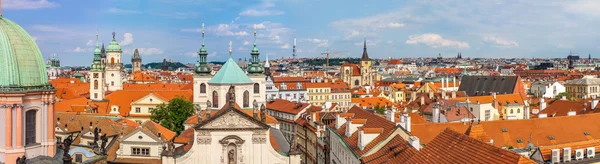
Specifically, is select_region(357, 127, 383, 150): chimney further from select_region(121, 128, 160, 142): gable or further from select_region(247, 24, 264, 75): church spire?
select_region(247, 24, 264, 75): church spire

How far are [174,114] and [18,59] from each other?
48799mm

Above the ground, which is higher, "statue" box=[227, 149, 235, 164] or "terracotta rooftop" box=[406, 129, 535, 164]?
"terracotta rooftop" box=[406, 129, 535, 164]

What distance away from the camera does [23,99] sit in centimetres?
2850

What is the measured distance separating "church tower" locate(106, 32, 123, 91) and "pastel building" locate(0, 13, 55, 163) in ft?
313

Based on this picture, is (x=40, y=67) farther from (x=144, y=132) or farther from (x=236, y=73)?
(x=236, y=73)

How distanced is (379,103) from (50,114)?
76.1 meters

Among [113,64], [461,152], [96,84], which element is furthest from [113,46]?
[461,152]

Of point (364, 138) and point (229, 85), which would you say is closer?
point (364, 138)

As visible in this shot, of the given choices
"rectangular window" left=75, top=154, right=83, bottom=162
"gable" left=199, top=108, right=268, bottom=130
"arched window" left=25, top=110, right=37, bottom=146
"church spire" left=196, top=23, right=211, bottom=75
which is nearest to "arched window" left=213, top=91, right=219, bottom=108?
"church spire" left=196, top=23, right=211, bottom=75

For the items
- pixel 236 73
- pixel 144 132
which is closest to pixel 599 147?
pixel 144 132

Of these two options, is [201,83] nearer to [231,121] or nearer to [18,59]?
[231,121]

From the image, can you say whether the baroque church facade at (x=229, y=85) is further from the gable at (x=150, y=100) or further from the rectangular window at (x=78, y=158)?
the rectangular window at (x=78, y=158)

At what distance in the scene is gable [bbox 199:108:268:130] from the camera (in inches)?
1734

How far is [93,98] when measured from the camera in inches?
4181
